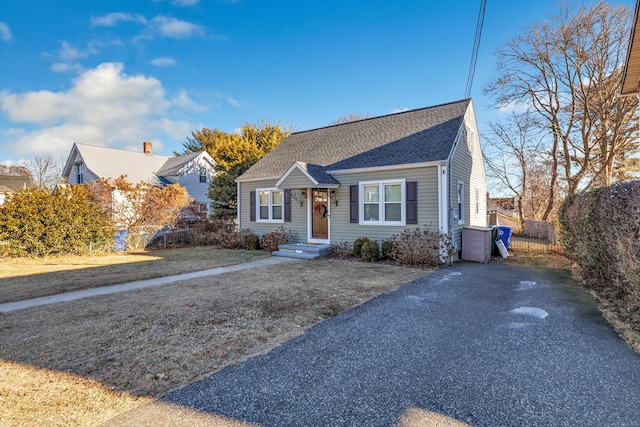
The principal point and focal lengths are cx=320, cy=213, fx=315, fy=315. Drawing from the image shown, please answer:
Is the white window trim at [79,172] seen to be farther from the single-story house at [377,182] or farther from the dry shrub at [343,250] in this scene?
the dry shrub at [343,250]

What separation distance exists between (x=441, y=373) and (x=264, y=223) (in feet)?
38.1

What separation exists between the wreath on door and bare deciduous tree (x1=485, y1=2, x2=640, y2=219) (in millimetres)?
15749

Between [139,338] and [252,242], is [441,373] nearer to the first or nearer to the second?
[139,338]

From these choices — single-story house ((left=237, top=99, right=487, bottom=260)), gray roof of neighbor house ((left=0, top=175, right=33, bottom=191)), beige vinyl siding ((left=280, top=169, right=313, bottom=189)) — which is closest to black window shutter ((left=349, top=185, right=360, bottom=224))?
single-story house ((left=237, top=99, right=487, bottom=260))

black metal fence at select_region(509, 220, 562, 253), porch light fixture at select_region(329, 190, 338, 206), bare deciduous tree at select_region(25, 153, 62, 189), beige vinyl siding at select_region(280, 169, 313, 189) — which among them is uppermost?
bare deciduous tree at select_region(25, 153, 62, 189)

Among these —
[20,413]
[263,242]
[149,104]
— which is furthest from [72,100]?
[20,413]

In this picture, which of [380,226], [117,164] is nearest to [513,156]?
[380,226]

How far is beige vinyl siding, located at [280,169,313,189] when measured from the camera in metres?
11.4

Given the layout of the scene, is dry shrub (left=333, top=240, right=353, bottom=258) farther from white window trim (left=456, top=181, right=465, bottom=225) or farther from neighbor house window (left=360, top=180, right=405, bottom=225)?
white window trim (left=456, top=181, right=465, bottom=225)

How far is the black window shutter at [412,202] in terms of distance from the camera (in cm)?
1031

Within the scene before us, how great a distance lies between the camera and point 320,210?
12.6m

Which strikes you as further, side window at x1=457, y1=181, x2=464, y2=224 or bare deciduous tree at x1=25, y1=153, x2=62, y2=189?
bare deciduous tree at x1=25, y1=153, x2=62, y2=189

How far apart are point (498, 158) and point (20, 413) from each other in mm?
25942

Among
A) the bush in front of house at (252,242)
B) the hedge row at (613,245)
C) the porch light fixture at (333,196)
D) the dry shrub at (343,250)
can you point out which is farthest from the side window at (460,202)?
the bush in front of house at (252,242)
